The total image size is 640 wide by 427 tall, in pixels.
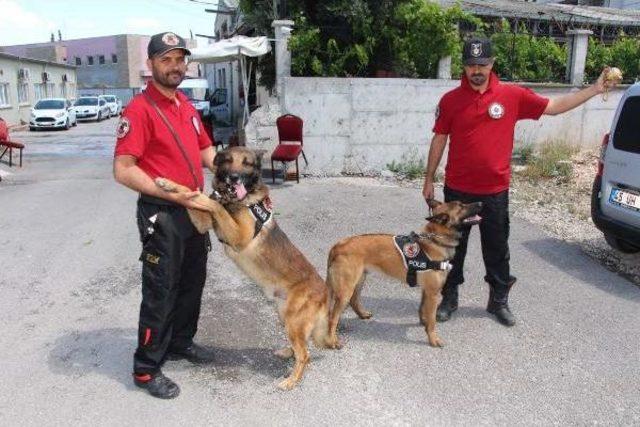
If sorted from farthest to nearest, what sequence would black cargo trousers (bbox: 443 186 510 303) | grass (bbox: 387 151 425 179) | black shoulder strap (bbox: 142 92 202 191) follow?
1. grass (bbox: 387 151 425 179)
2. black cargo trousers (bbox: 443 186 510 303)
3. black shoulder strap (bbox: 142 92 202 191)

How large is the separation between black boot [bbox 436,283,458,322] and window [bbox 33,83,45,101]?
35927 mm

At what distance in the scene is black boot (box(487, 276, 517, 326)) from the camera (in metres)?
4.31

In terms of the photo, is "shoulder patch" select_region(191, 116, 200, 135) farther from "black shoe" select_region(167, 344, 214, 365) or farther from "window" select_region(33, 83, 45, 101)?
"window" select_region(33, 83, 45, 101)

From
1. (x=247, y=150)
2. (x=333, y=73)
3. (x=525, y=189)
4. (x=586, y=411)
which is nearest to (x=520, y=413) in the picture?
(x=586, y=411)

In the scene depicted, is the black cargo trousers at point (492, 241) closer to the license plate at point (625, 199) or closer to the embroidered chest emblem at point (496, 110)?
the embroidered chest emblem at point (496, 110)

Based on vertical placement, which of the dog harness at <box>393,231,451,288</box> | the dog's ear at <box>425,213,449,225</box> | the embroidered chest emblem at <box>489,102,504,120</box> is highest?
the embroidered chest emblem at <box>489,102,504,120</box>

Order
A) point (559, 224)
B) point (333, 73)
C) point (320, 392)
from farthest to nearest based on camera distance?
1. point (333, 73)
2. point (559, 224)
3. point (320, 392)

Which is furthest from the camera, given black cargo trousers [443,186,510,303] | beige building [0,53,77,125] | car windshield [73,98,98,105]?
car windshield [73,98,98,105]

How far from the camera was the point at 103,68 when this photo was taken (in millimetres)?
59531

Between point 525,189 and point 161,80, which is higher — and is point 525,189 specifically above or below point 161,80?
below

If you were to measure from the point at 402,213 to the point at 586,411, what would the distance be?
482 centimetres

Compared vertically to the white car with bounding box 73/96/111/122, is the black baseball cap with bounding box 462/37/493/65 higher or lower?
higher

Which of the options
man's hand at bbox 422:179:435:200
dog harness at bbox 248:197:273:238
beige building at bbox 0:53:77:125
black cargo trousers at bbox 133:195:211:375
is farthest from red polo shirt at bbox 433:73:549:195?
beige building at bbox 0:53:77:125

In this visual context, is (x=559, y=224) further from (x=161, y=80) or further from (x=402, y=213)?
(x=161, y=80)
